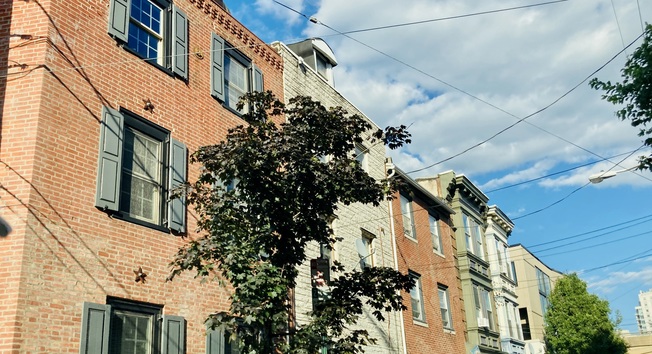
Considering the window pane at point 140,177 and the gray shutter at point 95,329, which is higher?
the window pane at point 140,177

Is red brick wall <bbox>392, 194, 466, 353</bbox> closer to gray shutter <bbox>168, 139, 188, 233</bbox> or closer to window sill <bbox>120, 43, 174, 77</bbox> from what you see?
gray shutter <bbox>168, 139, 188, 233</bbox>

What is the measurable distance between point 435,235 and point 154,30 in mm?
16517

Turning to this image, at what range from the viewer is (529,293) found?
144ft

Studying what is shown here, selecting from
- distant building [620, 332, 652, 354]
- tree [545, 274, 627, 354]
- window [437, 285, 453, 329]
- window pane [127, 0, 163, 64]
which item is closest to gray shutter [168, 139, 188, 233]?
window pane [127, 0, 163, 64]

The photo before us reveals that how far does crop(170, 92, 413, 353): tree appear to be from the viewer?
7.93 meters

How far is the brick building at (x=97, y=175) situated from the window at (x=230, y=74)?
903mm

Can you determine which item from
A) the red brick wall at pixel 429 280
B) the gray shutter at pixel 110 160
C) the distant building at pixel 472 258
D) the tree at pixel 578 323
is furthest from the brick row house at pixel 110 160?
the tree at pixel 578 323

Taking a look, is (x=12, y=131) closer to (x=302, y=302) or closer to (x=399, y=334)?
(x=302, y=302)

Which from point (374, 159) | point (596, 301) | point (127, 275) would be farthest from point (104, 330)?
point (596, 301)

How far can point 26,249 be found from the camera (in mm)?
8375

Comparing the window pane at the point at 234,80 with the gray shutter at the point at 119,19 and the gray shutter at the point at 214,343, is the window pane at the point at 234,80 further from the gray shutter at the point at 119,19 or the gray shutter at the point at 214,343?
the gray shutter at the point at 214,343

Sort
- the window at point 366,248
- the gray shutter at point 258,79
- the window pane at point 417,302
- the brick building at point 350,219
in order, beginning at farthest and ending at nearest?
the window pane at point 417,302 < the window at point 366,248 < the brick building at point 350,219 < the gray shutter at point 258,79

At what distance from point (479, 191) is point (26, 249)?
2515 cm

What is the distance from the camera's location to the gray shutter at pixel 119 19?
1102 cm
